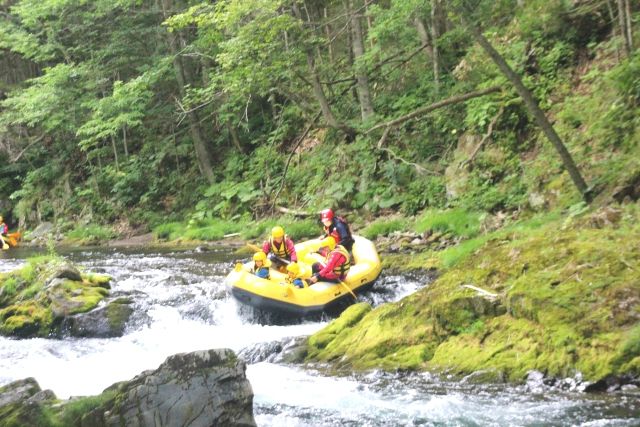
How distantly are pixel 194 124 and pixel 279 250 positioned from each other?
11017 mm

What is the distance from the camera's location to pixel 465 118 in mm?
12953

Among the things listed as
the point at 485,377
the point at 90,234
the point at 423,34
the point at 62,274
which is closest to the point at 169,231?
the point at 90,234

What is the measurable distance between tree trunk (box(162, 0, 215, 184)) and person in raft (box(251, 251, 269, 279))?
10.8 m

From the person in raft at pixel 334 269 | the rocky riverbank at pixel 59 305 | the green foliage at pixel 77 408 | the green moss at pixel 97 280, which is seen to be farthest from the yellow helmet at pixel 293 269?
the green foliage at pixel 77 408

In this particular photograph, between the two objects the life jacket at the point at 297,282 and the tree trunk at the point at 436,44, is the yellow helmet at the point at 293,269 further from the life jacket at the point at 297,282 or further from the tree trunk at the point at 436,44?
the tree trunk at the point at 436,44

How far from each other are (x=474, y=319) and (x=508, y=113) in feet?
22.8

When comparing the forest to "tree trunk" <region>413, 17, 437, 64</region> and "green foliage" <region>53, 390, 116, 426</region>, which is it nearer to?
"tree trunk" <region>413, 17, 437, 64</region>

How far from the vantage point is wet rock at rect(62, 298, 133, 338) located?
28.1 feet

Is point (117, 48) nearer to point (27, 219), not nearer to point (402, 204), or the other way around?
point (27, 219)

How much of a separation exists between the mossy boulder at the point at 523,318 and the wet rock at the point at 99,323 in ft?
10.3

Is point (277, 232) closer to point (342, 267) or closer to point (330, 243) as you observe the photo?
point (330, 243)

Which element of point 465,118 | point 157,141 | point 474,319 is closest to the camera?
point 474,319

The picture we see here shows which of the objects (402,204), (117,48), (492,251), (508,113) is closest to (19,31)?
(117,48)

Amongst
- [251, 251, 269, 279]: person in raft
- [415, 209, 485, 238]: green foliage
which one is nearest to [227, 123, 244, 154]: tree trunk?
[415, 209, 485, 238]: green foliage
